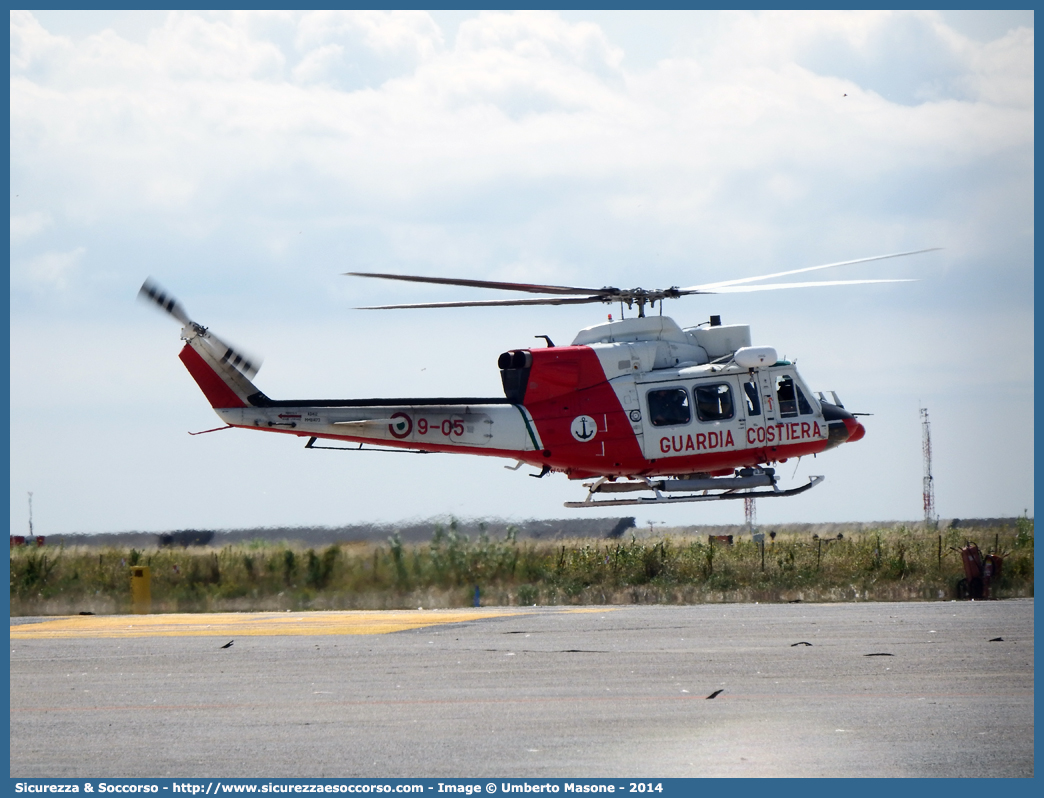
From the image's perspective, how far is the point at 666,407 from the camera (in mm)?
19781

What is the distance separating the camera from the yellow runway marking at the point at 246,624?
16094 mm

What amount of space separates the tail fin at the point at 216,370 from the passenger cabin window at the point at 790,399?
8.82 meters

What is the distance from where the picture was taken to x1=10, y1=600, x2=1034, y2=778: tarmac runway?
8.56 metres

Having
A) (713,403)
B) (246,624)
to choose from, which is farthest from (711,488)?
(246,624)

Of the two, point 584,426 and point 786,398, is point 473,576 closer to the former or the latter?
point 584,426

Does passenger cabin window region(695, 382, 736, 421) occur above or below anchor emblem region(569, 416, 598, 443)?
above

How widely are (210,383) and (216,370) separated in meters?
0.23

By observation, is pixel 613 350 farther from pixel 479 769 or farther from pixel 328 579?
pixel 479 769

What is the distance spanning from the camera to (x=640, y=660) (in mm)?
12453

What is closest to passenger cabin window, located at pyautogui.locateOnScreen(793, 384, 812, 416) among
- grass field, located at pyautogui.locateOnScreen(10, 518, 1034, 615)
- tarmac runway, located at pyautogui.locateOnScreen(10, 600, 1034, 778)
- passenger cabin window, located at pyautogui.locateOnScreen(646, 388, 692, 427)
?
passenger cabin window, located at pyautogui.locateOnScreen(646, 388, 692, 427)

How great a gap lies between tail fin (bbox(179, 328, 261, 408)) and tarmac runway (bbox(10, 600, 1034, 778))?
14.7ft

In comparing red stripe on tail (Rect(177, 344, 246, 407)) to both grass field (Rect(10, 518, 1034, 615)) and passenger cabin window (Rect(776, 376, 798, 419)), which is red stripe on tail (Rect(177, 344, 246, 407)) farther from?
passenger cabin window (Rect(776, 376, 798, 419))

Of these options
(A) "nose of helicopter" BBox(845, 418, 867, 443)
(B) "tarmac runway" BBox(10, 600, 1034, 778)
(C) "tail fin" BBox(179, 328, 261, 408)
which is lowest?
(B) "tarmac runway" BBox(10, 600, 1034, 778)

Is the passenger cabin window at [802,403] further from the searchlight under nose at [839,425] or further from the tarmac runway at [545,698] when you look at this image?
the tarmac runway at [545,698]
